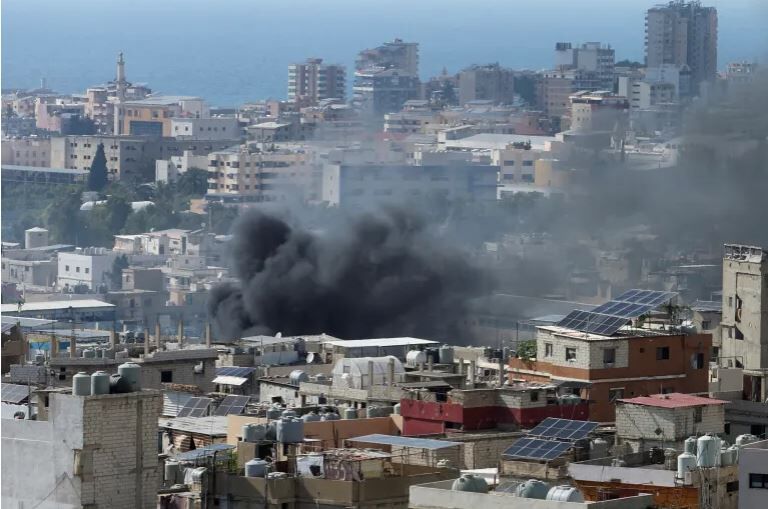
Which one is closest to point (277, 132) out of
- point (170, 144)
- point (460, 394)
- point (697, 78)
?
point (170, 144)

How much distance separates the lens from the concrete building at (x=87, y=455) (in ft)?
72.1

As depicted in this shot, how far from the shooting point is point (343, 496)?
22.3m

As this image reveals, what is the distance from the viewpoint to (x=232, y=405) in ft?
108

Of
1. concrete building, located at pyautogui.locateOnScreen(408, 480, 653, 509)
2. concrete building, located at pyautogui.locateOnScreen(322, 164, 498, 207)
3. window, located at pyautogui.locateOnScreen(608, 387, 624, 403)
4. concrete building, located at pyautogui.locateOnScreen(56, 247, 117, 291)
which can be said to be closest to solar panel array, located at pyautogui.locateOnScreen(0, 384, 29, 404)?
window, located at pyautogui.locateOnScreen(608, 387, 624, 403)

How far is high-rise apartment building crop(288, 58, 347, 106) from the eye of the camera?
158000mm

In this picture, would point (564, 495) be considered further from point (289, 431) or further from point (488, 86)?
point (488, 86)

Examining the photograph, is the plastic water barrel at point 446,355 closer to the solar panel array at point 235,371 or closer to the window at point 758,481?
the solar panel array at point 235,371

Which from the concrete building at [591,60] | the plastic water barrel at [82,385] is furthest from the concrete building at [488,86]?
the plastic water barrel at [82,385]

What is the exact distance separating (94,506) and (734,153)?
2474 inches

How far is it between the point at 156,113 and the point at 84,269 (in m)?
Answer: 52.6

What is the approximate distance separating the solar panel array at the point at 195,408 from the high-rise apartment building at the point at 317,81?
12233cm

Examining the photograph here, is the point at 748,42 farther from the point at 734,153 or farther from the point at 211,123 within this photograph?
the point at 734,153

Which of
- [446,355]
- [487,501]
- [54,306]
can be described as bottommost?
[54,306]

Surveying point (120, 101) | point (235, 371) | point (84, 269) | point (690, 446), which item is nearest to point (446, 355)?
point (235, 371)
